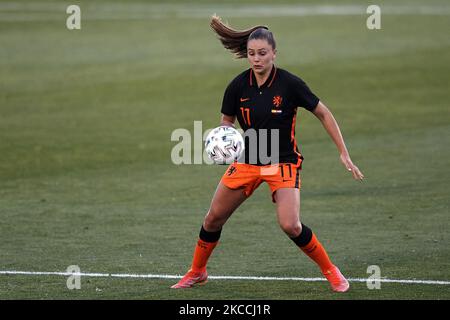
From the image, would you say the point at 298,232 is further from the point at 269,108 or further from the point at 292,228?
the point at 269,108

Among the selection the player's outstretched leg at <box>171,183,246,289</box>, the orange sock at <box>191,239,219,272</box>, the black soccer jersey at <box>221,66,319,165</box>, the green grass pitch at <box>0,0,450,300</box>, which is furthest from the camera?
the green grass pitch at <box>0,0,450,300</box>

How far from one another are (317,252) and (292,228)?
441 mm

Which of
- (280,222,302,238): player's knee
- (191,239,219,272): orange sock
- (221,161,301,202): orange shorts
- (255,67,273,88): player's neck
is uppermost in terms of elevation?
(255,67,273,88): player's neck

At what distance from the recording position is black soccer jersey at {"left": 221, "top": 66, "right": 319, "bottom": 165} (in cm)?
1005

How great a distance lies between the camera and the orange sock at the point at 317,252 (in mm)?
10133

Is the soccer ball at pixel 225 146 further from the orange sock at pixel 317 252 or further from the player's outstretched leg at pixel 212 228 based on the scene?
the orange sock at pixel 317 252

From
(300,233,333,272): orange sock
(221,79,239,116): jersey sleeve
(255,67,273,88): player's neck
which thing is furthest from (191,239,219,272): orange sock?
(255,67,273,88): player's neck

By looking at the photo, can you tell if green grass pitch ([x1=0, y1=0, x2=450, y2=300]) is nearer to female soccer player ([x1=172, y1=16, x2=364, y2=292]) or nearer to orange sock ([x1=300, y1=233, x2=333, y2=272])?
orange sock ([x1=300, y1=233, x2=333, y2=272])

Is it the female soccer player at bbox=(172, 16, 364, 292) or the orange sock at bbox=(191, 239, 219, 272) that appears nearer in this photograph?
the female soccer player at bbox=(172, 16, 364, 292)

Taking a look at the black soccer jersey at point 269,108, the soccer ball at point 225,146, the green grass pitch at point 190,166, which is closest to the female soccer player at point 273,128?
the black soccer jersey at point 269,108
